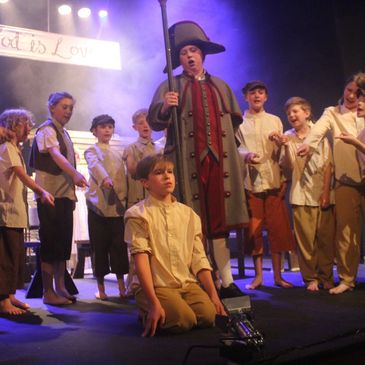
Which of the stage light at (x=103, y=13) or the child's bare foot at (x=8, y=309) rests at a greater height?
the stage light at (x=103, y=13)

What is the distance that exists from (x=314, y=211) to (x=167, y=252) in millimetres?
1411

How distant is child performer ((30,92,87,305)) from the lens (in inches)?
121

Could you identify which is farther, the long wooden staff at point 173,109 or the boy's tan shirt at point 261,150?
the boy's tan shirt at point 261,150

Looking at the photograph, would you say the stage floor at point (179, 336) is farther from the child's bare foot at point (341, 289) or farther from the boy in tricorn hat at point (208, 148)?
the boy in tricorn hat at point (208, 148)

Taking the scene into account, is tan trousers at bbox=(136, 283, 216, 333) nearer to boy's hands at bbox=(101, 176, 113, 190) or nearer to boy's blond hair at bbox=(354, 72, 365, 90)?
boy's hands at bbox=(101, 176, 113, 190)

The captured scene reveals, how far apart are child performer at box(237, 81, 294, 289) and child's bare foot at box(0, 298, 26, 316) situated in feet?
5.14

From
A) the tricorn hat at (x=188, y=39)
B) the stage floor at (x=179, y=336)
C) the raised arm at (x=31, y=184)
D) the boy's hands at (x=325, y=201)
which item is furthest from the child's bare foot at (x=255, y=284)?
the tricorn hat at (x=188, y=39)

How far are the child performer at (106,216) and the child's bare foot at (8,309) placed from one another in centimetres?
67

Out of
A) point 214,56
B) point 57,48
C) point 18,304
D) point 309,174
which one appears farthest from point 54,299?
point 57,48

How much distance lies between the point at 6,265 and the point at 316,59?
386 centimetres

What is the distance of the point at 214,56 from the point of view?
6180 mm

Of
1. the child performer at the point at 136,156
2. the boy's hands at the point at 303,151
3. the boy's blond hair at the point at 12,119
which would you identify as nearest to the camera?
the boy's blond hair at the point at 12,119

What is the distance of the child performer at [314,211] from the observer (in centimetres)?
322

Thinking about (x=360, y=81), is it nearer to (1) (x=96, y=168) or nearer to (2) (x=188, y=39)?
(2) (x=188, y=39)
